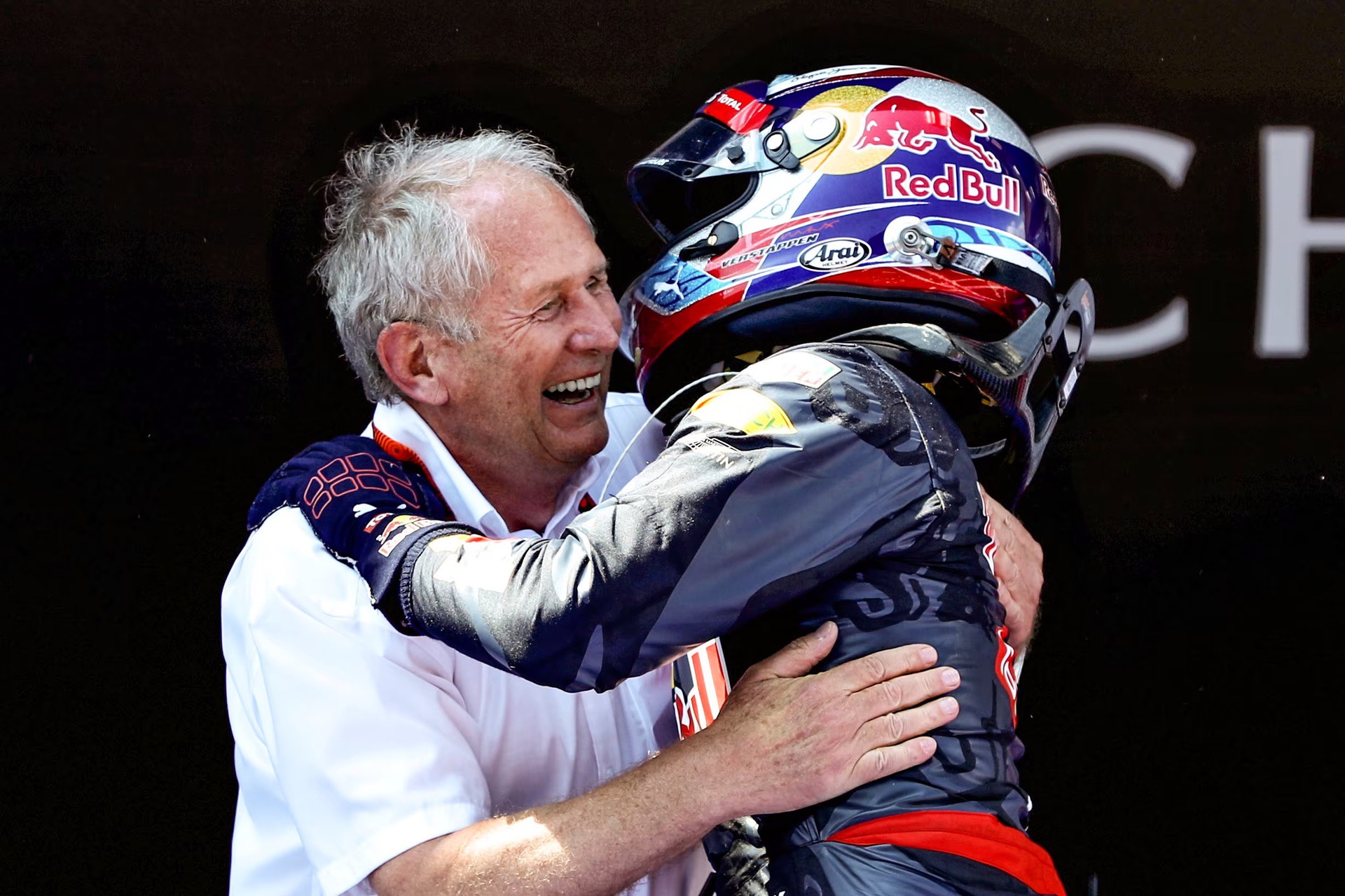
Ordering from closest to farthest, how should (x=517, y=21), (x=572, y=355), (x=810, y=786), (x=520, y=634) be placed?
(x=520, y=634) → (x=810, y=786) → (x=572, y=355) → (x=517, y=21)

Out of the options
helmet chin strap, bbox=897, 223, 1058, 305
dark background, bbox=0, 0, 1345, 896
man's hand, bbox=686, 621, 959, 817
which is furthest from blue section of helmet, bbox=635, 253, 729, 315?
dark background, bbox=0, 0, 1345, 896

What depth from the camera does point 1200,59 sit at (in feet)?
6.96

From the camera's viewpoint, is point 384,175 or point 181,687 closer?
point 384,175

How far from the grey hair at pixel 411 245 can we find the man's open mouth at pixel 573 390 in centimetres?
13

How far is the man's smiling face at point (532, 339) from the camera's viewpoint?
1.68 metres

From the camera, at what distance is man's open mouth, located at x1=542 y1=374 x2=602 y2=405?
1734mm

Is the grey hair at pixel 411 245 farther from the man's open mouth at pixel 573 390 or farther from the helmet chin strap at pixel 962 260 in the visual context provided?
the helmet chin strap at pixel 962 260

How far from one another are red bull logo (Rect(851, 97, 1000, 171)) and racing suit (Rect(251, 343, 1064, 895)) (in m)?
0.35

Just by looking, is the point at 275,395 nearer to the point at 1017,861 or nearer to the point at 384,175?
the point at 384,175

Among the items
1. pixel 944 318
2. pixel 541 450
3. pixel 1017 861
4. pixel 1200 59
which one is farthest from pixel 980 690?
pixel 1200 59

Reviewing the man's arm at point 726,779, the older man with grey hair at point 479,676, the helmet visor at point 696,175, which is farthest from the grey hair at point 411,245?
the man's arm at point 726,779

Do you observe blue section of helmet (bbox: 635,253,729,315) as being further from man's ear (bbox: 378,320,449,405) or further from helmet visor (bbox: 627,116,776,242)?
man's ear (bbox: 378,320,449,405)

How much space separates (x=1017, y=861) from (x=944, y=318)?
0.61 meters

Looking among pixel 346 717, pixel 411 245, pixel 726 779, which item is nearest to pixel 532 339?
pixel 411 245
